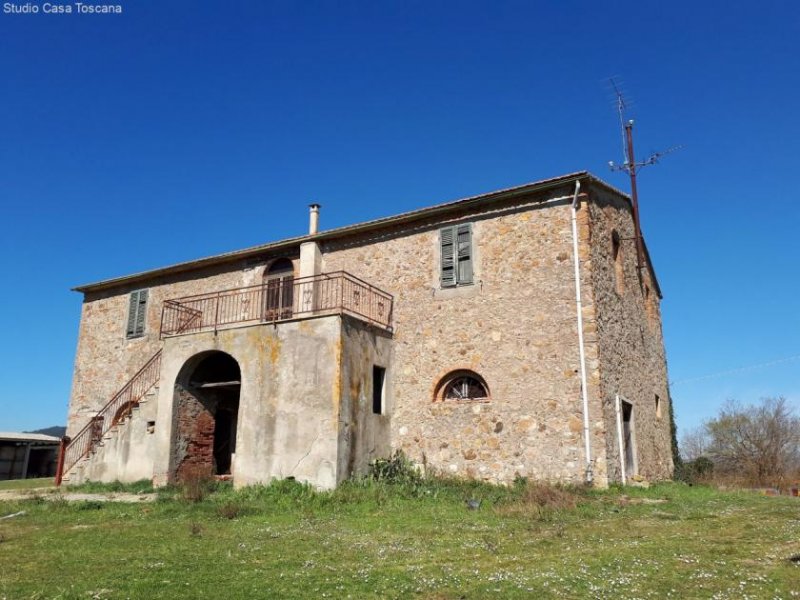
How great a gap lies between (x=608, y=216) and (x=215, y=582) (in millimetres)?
11857

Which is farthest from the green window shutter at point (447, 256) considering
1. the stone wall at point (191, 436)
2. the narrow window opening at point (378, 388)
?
the stone wall at point (191, 436)

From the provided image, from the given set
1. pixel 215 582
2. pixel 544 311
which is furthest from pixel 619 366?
pixel 215 582

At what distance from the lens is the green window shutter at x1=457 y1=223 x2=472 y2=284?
14.2 meters

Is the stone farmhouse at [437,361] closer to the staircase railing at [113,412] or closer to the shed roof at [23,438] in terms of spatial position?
the staircase railing at [113,412]

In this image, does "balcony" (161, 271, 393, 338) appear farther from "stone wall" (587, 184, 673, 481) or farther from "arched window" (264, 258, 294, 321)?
"stone wall" (587, 184, 673, 481)

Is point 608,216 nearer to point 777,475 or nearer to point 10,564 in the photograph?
point 10,564

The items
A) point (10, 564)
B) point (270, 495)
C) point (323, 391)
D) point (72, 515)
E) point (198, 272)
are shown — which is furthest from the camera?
point (198, 272)

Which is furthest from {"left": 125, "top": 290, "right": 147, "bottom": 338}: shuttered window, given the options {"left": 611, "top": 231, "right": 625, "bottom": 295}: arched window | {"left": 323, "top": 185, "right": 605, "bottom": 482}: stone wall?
{"left": 611, "top": 231, "right": 625, "bottom": 295}: arched window

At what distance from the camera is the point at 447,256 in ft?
47.6

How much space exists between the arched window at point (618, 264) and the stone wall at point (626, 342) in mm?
29

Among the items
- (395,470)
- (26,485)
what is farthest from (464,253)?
(26,485)

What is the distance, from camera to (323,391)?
12.6 meters

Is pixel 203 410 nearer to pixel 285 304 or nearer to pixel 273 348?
pixel 273 348

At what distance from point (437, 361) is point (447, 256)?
247cm
